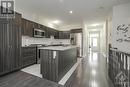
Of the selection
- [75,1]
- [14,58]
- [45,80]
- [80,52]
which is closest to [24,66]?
[14,58]

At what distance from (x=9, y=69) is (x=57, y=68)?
6.29 feet

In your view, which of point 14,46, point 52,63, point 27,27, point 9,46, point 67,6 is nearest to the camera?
point 52,63

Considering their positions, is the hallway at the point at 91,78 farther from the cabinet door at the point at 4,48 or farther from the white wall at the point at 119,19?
the cabinet door at the point at 4,48

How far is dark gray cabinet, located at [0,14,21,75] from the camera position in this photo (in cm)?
282

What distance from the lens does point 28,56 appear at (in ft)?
12.9

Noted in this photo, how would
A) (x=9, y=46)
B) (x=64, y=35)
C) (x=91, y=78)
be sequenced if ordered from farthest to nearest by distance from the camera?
1. (x=64, y=35)
2. (x=9, y=46)
3. (x=91, y=78)

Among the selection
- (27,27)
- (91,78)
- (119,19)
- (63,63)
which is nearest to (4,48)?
(27,27)

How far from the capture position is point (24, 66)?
12.3 ft

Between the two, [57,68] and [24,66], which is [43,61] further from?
[24,66]

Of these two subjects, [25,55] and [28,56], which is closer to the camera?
[25,55]

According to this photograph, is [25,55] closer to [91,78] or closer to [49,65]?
[49,65]

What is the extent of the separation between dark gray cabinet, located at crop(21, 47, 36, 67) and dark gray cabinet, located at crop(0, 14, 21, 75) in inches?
11.3

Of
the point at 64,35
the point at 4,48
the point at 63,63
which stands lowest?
the point at 63,63

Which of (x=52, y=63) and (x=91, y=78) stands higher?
(x=52, y=63)
